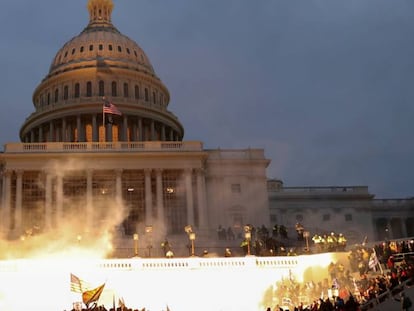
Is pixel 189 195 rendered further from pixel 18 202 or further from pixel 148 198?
pixel 18 202

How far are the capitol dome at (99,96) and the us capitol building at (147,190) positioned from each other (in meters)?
0.27

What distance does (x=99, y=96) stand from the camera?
3723 inches

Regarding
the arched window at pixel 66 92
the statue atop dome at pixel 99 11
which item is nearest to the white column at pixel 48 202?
the arched window at pixel 66 92

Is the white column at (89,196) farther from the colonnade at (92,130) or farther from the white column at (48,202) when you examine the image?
the colonnade at (92,130)

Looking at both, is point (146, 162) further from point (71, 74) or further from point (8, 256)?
point (71, 74)

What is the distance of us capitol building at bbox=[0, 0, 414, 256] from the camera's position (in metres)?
69.0

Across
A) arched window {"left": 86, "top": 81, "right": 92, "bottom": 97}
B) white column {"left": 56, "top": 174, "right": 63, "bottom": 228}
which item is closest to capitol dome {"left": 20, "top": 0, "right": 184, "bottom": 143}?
arched window {"left": 86, "top": 81, "right": 92, "bottom": 97}

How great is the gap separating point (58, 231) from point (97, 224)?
13.9 feet

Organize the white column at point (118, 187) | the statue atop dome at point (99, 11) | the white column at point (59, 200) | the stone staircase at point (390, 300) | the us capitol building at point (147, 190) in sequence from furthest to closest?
the statue atop dome at point (99, 11)
the white column at point (118, 187)
the us capitol building at point (147, 190)
the white column at point (59, 200)
the stone staircase at point (390, 300)

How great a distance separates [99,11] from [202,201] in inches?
2085

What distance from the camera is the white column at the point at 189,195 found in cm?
6950

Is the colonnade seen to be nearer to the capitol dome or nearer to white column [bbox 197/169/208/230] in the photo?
the capitol dome

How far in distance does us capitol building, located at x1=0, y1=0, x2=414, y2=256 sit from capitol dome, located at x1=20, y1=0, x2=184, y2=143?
0.87ft

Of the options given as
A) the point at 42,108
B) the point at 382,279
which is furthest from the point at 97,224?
the point at 382,279
